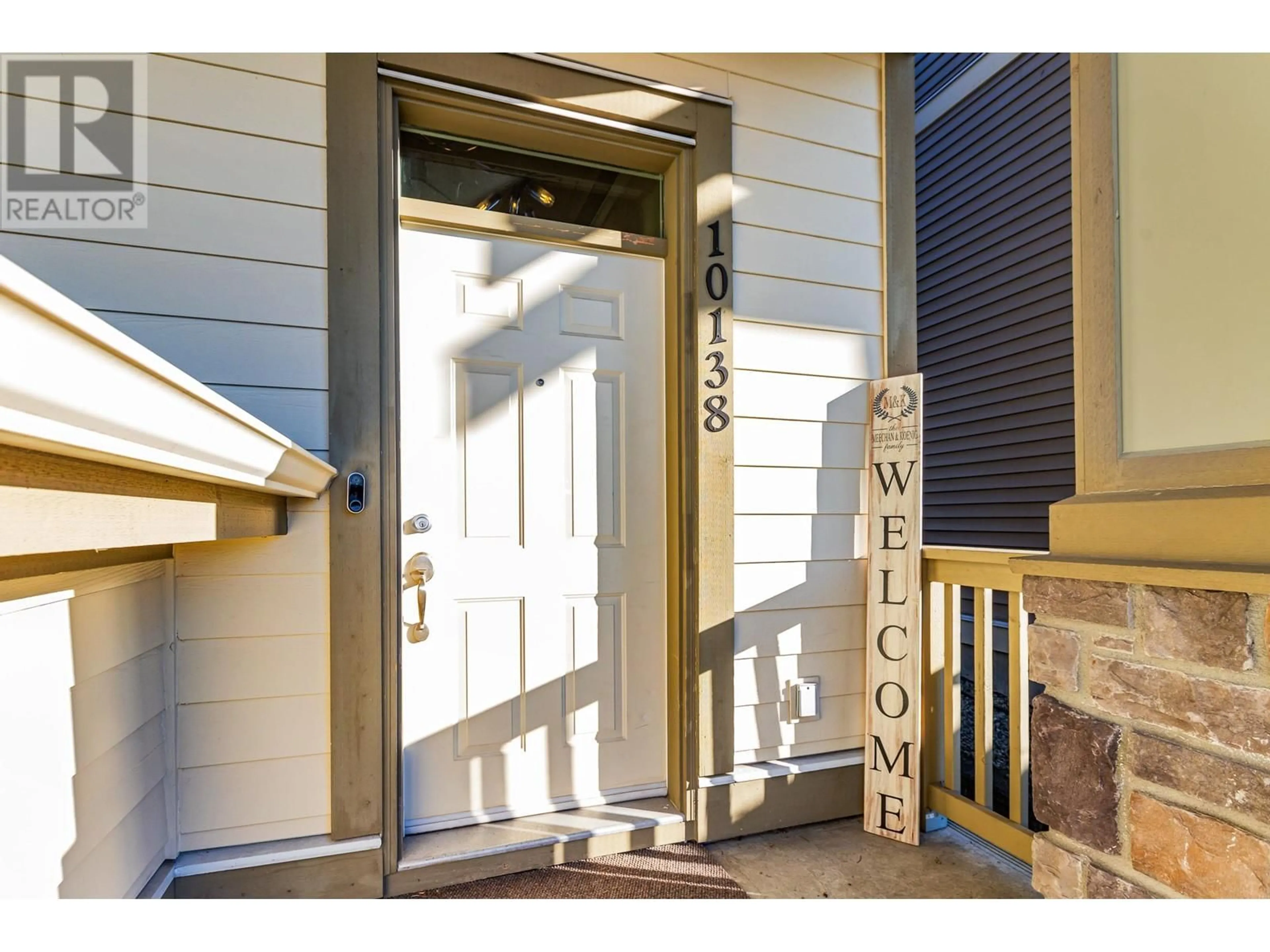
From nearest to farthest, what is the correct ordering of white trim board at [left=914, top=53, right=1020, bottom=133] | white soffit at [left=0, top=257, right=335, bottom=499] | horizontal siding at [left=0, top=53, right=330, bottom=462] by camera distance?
1. white soffit at [left=0, top=257, right=335, bottom=499]
2. horizontal siding at [left=0, top=53, right=330, bottom=462]
3. white trim board at [left=914, top=53, right=1020, bottom=133]

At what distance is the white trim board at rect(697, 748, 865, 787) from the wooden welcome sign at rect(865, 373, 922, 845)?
7 centimetres

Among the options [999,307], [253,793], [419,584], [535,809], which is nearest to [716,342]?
[419,584]

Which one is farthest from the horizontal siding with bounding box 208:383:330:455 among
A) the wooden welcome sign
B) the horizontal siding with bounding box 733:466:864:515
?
the wooden welcome sign

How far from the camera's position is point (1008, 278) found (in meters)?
4.11

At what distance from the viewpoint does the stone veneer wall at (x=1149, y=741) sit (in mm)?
918

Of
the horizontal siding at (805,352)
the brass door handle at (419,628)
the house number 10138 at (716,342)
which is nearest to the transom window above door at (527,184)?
the house number 10138 at (716,342)

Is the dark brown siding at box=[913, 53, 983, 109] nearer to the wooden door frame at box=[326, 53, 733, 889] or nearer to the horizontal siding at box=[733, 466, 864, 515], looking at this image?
the wooden door frame at box=[326, 53, 733, 889]

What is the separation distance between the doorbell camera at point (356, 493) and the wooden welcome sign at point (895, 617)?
1657mm

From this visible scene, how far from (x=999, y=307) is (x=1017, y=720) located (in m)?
3.23

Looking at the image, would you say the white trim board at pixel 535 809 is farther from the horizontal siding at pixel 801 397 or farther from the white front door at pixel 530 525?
the horizontal siding at pixel 801 397

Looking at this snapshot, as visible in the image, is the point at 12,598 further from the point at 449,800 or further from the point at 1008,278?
the point at 1008,278

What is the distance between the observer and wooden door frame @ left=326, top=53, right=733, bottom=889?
1.68 m
